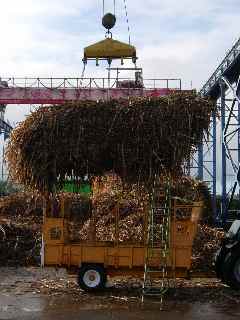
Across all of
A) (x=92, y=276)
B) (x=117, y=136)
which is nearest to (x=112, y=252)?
(x=92, y=276)

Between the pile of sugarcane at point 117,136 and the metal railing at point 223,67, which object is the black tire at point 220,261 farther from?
the metal railing at point 223,67

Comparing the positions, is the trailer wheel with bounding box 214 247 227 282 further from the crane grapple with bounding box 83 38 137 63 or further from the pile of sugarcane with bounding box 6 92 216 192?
the crane grapple with bounding box 83 38 137 63

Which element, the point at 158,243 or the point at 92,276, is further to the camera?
the point at 92,276

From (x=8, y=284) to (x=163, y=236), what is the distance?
3.87 meters

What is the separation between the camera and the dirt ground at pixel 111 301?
10.2 m

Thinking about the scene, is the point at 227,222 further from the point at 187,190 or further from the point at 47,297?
the point at 47,297

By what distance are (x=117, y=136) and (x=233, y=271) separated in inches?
146

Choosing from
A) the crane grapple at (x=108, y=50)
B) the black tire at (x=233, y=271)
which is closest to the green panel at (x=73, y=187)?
the black tire at (x=233, y=271)

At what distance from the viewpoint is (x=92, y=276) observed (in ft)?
40.5

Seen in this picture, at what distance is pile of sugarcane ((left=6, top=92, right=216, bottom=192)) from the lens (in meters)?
12.1

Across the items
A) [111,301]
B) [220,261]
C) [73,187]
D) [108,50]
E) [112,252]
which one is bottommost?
[111,301]

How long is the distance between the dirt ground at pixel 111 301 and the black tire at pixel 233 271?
0.19 metres

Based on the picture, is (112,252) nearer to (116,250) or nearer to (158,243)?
(116,250)

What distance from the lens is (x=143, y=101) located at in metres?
12.4
